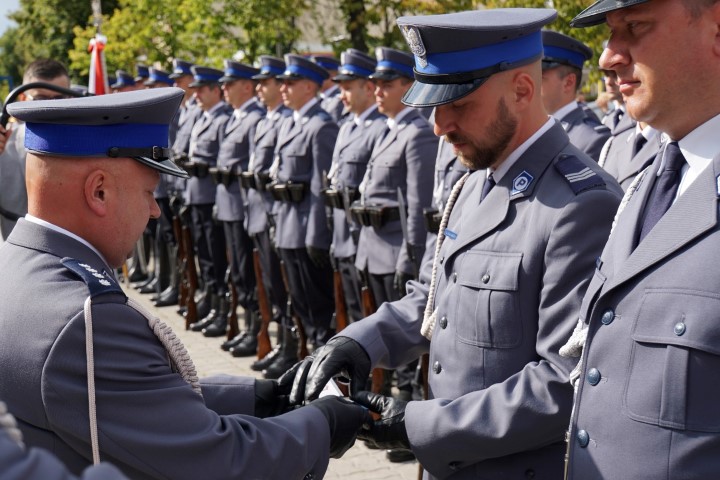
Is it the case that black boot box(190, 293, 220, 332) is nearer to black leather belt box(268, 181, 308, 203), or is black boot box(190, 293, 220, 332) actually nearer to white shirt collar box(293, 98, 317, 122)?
black leather belt box(268, 181, 308, 203)

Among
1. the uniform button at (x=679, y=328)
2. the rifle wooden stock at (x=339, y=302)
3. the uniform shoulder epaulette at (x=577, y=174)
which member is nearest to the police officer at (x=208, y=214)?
the rifle wooden stock at (x=339, y=302)

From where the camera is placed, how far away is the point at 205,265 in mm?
9047

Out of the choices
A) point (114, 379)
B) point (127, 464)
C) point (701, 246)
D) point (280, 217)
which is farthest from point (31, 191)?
point (280, 217)

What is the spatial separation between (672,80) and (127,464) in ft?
4.79

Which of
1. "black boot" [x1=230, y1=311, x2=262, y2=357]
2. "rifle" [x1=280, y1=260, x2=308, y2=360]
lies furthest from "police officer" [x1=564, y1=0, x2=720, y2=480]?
"black boot" [x1=230, y1=311, x2=262, y2=357]

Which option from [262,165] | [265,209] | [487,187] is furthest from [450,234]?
[262,165]

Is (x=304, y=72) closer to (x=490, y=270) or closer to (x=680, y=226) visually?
(x=490, y=270)

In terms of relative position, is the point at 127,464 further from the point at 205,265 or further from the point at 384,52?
the point at 205,265

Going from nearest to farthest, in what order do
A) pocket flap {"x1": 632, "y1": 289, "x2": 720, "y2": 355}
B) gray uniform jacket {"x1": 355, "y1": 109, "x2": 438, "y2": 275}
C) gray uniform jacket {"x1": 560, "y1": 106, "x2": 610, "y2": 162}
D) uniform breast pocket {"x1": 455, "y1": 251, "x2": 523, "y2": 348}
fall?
pocket flap {"x1": 632, "y1": 289, "x2": 720, "y2": 355}
uniform breast pocket {"x1": 455, "y1": 251, "x2": 523, "y2": 348}
gray uniform jacket {"x1": 560, "y1": 106, "x2": 610, "y2": 162}
gray uniform jacket {"x1": 355, "y1": 109, "x2": 438, "y2": 275}

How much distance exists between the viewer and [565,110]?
5.46 m

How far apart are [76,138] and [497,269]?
114 cm

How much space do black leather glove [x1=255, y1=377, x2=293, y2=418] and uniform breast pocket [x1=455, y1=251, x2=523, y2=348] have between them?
2.22ft

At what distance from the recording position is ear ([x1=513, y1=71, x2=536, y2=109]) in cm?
261

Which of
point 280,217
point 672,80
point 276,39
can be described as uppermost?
point 276,39
